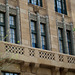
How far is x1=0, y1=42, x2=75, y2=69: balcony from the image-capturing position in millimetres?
23969

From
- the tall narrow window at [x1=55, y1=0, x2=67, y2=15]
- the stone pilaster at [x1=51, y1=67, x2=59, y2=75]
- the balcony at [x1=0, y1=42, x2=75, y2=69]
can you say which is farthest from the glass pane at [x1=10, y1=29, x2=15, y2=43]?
the tall narrow window at [x1=55, y1=0, x2=67, y2=15]

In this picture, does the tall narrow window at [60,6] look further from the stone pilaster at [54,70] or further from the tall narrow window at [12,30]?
the stone pilaster at [54,70]

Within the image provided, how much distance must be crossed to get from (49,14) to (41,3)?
1.69 m

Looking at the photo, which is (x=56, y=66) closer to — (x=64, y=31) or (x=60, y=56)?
(x=60, y=56)

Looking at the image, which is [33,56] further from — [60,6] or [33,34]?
[60,6]

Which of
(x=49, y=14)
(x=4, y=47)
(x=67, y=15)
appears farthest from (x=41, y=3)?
(x=4, y=47)

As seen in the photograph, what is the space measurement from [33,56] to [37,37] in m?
4.85

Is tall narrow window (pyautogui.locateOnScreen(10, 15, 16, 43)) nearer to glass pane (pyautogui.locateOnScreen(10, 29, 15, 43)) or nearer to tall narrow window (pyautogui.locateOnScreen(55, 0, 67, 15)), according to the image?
glass pane (pyautogui.locateOnScreen(10, 29, 15, 43))

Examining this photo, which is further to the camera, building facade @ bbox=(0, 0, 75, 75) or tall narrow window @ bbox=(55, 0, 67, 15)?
tall narrow window @ bbox=(55, 0, 67, 15)

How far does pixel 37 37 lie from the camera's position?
1190 inches

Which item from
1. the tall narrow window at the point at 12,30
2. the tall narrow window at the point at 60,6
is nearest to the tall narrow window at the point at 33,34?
the tall narrow window at the point at 12,30

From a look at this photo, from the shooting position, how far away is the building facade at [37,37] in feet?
82.2

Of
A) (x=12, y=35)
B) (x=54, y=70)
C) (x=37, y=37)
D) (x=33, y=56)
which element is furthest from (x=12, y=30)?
(x=54, y=70)

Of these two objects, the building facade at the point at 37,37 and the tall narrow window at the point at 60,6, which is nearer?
the building facade at the point at 37,37
